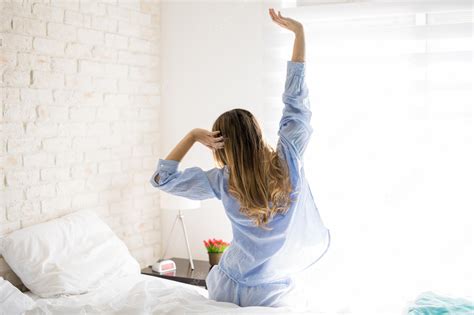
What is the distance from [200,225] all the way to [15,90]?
5.48 feet

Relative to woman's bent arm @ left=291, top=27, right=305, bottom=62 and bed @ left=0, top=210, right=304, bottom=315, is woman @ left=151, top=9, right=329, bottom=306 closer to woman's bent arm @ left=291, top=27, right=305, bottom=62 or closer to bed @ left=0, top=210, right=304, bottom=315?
woman's bent arm @ left=291, top=27, right=305, bottom=62

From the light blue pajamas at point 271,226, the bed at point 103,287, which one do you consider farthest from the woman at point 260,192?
the bed at point 103,287

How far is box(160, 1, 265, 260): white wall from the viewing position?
408 cm

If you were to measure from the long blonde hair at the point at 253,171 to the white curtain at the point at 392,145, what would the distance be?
1377 millimetres

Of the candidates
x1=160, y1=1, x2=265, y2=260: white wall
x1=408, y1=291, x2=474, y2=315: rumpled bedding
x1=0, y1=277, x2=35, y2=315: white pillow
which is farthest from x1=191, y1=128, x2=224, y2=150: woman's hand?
x1=160, y1=1, x2=265, y2=260: white wall

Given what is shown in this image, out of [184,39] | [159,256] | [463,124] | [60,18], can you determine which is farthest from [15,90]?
[463,124]

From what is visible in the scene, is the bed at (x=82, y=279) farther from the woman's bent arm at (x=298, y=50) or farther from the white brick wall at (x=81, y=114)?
the woman's bent arm at (x=298, y=50)

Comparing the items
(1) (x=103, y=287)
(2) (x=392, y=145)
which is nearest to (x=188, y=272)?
(1) (x=103, y=287)

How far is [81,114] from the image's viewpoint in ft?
11.7

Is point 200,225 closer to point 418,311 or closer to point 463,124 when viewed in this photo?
point 463,124

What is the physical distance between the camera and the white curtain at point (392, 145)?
359cm

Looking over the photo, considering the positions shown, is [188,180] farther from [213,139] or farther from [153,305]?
[153,305]

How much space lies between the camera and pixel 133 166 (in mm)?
4039

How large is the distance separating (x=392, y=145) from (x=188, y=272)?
1.48 metres
